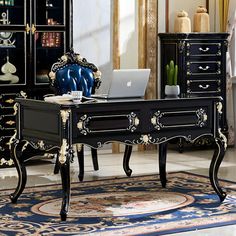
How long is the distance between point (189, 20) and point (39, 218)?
440 cm

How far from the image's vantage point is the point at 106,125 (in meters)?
6.04

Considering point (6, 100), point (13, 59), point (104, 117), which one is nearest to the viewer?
point (104, 117)

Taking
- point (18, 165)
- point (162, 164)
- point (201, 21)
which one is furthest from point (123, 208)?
point (201, 21)

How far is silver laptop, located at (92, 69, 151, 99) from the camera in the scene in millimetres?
6391

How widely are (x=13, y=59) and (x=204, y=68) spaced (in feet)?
7.98

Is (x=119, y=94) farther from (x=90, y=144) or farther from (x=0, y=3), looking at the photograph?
(x=0, y=3)

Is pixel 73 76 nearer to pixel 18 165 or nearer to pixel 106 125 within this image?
pixel 18 165

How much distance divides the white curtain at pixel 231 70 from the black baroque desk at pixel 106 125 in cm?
340

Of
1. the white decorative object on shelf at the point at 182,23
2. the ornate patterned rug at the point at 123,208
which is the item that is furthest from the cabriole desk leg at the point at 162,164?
the white decorative object on shelf at the point at 182,23

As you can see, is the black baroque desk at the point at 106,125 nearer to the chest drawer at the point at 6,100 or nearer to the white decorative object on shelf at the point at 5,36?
the chest drawer at the point at 6,100

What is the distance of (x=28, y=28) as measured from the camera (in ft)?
27.5

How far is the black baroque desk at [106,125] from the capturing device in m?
5.87

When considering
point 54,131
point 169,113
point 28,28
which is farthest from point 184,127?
point 28,28

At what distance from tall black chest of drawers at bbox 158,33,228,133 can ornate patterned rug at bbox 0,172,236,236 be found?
214 cm
